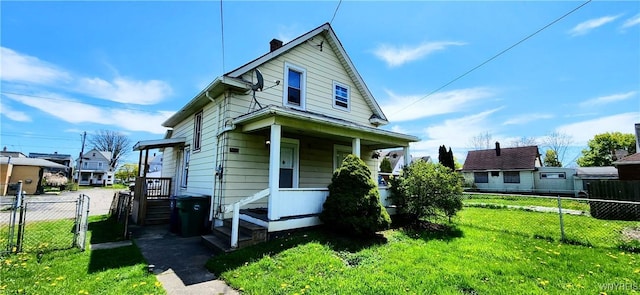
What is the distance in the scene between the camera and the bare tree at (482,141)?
48.8 meters

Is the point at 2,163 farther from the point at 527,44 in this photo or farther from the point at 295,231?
the point at 527,44

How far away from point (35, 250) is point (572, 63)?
15391 millimetres

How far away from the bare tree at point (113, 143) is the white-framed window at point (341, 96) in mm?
62737

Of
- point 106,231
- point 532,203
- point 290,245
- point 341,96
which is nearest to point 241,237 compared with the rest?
point 290,245

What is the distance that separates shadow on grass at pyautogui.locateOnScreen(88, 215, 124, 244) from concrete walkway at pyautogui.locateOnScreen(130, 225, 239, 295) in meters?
0.39

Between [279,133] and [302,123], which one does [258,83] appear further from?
[279,133]

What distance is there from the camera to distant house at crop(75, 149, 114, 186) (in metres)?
51.3

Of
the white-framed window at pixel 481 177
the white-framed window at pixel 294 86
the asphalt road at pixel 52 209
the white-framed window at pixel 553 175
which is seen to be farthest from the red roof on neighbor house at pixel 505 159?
the asphalt road at pixel 52 209

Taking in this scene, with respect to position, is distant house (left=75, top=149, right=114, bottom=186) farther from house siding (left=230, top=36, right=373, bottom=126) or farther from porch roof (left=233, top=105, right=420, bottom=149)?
porch roof (left=233, top=105, right=420, bottom=149)

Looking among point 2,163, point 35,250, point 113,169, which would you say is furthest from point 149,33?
point 113,169

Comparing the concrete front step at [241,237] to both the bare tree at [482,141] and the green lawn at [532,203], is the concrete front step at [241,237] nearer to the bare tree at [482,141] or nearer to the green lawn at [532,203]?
the green lawn at [532,203]

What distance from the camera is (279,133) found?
20.3ft

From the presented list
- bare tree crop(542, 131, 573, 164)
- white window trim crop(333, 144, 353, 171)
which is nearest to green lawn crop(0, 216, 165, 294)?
white window trim crop(333, 144, 353, 171)

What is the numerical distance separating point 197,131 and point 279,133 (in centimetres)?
498
